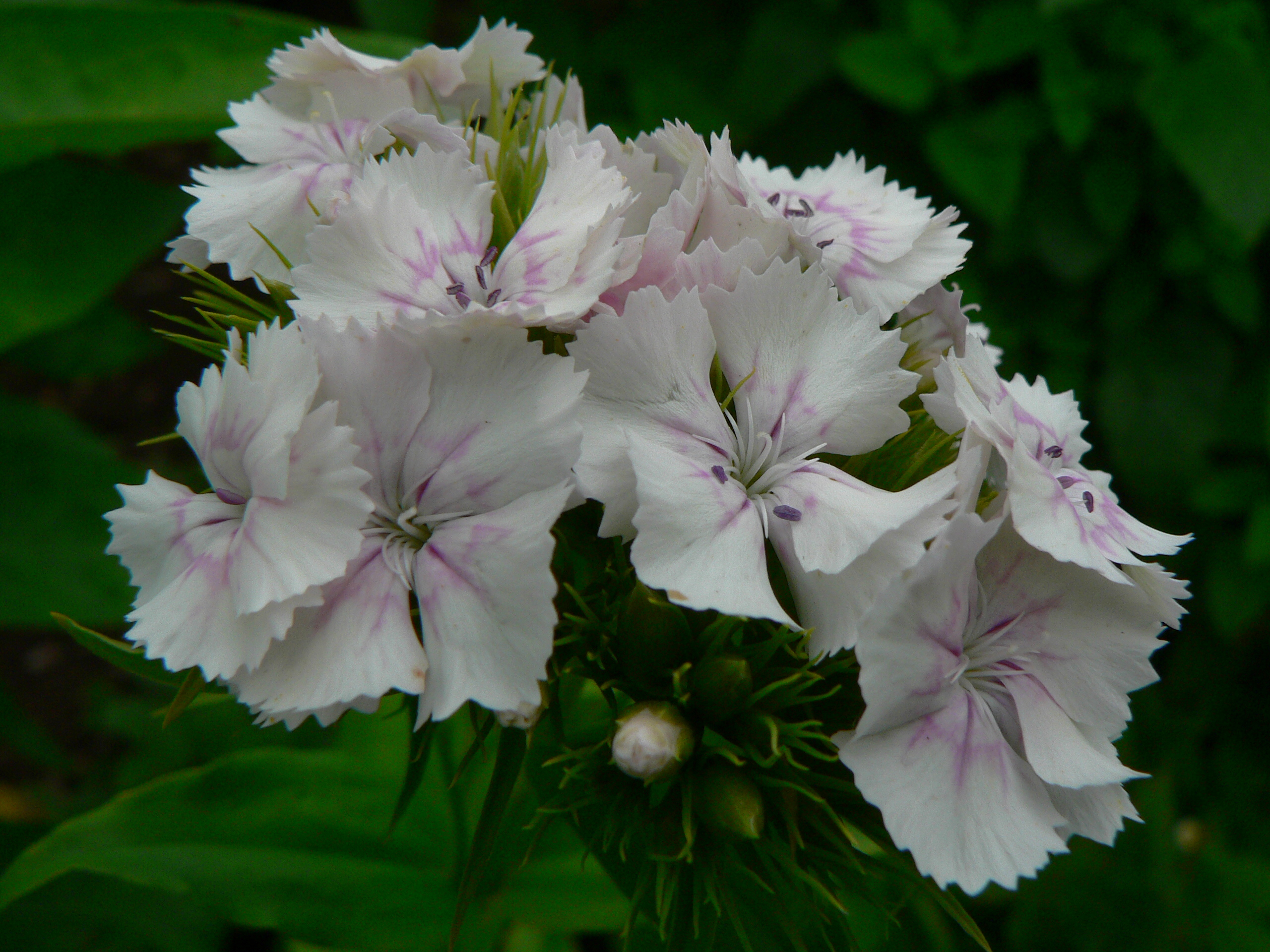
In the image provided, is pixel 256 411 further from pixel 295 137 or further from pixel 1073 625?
A: pixel 1073 625

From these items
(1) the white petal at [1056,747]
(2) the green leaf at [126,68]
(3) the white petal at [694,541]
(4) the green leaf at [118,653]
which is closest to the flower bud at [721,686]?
(3) the white petal at [694,541]

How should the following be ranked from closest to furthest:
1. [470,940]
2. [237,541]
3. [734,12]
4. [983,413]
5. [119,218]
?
1. [237,541]
2. [983,413]
3. [470,940]
4. [119,218]
5. [734,12]

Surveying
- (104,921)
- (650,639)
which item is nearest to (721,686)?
(650,639)

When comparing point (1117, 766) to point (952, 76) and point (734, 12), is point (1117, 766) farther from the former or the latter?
point (734, 12)

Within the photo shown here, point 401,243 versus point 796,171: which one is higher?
point 401,243

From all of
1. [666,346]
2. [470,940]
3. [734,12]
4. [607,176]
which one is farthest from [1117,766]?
[734,12]

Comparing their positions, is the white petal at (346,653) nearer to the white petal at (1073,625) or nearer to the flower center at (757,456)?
the flower center at (757,456)

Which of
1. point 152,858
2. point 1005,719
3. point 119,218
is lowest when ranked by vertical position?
point 152,858
